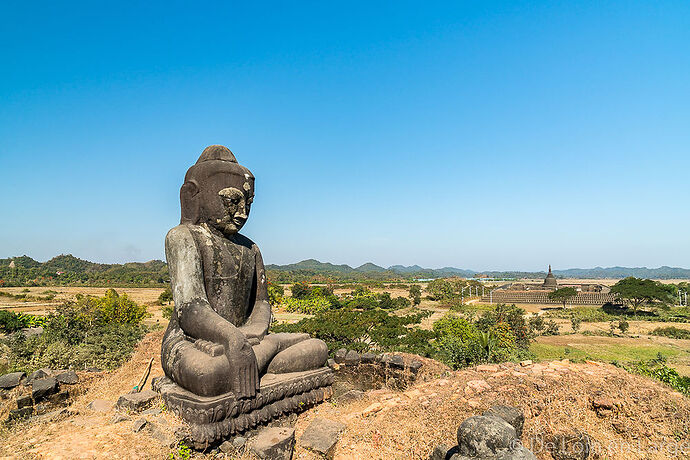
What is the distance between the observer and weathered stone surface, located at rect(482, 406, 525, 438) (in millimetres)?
4738

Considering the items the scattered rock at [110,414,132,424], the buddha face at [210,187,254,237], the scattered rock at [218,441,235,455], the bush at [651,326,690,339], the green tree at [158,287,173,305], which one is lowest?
the bush at [651,326,690,339]

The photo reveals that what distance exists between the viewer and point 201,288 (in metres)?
5.11

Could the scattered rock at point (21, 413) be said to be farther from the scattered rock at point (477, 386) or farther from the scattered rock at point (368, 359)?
the scattered rock at point (477, 386)

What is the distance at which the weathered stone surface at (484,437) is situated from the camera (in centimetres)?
371

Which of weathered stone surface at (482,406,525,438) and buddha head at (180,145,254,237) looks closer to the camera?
weathered stone surface at (482,406,525,438)

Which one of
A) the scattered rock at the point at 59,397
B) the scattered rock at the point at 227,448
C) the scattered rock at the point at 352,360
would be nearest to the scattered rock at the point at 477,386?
the scattered rock at the point at 352,360

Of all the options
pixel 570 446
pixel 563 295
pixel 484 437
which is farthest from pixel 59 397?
pixel 563 295

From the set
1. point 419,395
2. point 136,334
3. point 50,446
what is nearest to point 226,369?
point 50,446

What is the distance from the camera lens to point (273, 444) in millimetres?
4105

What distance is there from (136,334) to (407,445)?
10.1 metres

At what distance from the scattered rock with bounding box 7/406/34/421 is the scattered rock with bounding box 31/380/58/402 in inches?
18.1

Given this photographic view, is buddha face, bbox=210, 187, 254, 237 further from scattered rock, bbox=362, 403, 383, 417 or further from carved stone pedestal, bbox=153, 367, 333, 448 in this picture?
scattered rock, bbox=362, 403, 383, 417

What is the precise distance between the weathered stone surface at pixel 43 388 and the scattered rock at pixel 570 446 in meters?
7.20

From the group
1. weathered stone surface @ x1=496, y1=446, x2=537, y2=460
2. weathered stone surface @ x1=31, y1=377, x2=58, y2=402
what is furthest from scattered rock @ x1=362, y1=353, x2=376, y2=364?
weathered stone surface @ x1=31, y1=377, x2=58, y2=402
